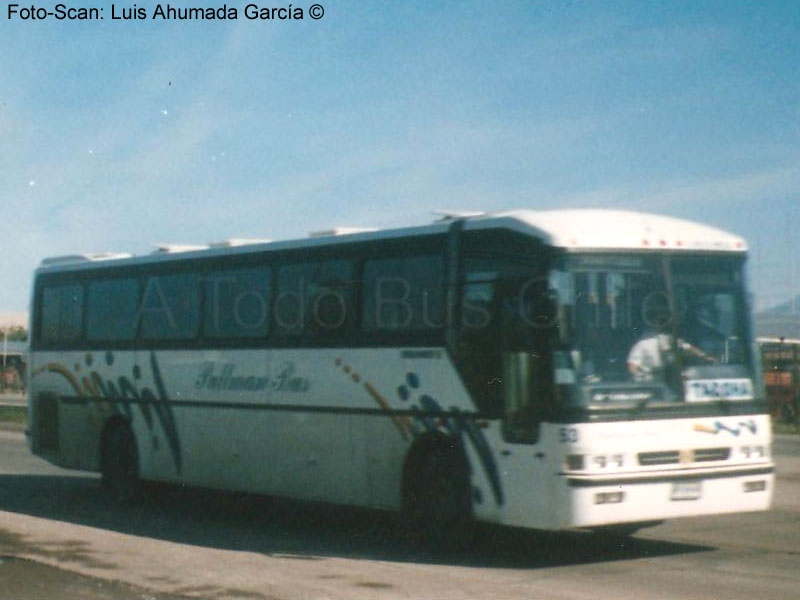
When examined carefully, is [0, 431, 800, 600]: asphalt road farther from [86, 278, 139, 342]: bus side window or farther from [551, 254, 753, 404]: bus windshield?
[86, 278, 139, 342]: bus side window

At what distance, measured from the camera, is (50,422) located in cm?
1953

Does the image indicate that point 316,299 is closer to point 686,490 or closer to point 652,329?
point 652,329

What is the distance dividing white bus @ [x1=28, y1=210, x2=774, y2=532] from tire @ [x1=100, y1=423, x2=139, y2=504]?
155cm

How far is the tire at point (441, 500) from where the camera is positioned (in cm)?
1272

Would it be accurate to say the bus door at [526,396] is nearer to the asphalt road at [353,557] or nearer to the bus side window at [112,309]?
the asphalt road at [353,557]

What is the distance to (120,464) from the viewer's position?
59.5ft

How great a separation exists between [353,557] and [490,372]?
2.11m

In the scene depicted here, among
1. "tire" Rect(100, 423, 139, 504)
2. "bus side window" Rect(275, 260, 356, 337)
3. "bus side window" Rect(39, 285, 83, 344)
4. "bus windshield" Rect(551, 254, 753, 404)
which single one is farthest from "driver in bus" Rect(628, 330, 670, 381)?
"bus side window" Rect(39, 285, 83, 344)

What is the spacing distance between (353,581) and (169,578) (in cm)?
147

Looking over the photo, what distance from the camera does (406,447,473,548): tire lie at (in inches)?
501

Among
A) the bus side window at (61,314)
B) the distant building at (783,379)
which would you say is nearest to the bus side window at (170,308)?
the bus side window at (61,314)

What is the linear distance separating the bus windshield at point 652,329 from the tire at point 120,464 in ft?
26.1

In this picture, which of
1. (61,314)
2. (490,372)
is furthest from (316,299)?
(61,314)

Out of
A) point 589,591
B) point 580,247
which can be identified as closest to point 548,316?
point 580,247
